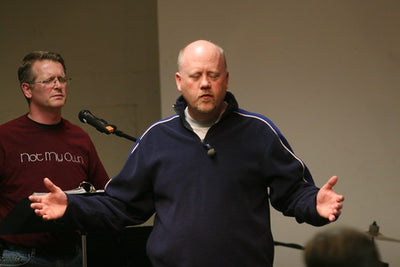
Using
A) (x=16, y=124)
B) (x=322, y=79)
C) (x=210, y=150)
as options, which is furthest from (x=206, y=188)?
(x=322, y=79)

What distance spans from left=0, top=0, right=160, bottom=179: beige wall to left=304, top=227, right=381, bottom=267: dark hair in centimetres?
410

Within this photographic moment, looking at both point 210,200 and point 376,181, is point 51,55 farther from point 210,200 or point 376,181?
point 376,181

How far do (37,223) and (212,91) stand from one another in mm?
880

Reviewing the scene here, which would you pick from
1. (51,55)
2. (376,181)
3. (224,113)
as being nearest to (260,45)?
(376,181)

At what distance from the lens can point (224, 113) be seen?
7.73 feet

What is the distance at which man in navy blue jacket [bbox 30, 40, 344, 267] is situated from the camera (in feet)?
7.18

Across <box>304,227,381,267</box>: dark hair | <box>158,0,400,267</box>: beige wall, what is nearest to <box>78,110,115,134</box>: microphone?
<box>158,0,400,267</box>: beige wall

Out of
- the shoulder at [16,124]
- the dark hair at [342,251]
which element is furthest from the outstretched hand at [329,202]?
the shoulder at [16,124]

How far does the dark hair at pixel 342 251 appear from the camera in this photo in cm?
100

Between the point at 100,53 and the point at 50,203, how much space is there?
2950 millimetres

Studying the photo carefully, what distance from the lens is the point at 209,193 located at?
2211 mm

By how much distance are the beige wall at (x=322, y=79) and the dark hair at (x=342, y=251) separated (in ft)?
10.8

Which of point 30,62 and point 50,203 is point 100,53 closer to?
point 30,62

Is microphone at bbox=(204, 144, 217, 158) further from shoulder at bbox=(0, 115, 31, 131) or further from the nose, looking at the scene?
shoulder at bbox=(0, 115, 31, 131)
